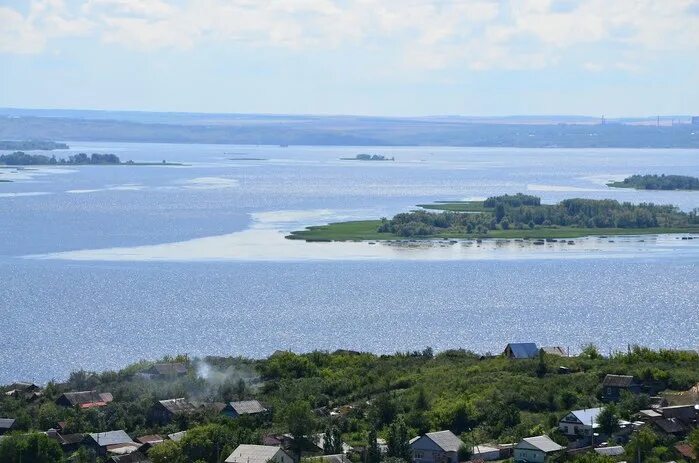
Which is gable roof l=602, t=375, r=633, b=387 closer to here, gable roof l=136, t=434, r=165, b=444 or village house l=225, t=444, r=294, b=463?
village house l=225, t=444, r=294, b=463

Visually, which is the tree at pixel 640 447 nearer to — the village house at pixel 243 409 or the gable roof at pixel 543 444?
the gable roof at pixel 543 444

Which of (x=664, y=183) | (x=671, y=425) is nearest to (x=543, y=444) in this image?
(x=671, y=425)

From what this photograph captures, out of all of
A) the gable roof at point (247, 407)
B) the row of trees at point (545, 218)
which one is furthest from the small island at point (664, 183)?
the gable roof at point (247, 407)

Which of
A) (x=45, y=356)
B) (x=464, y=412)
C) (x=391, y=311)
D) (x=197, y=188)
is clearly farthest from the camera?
(x=197, y=188)

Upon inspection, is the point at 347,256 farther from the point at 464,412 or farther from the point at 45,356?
the point at 464,412

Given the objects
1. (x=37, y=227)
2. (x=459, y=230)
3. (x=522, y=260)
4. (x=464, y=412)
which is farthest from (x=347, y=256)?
(x=464, y=412)
